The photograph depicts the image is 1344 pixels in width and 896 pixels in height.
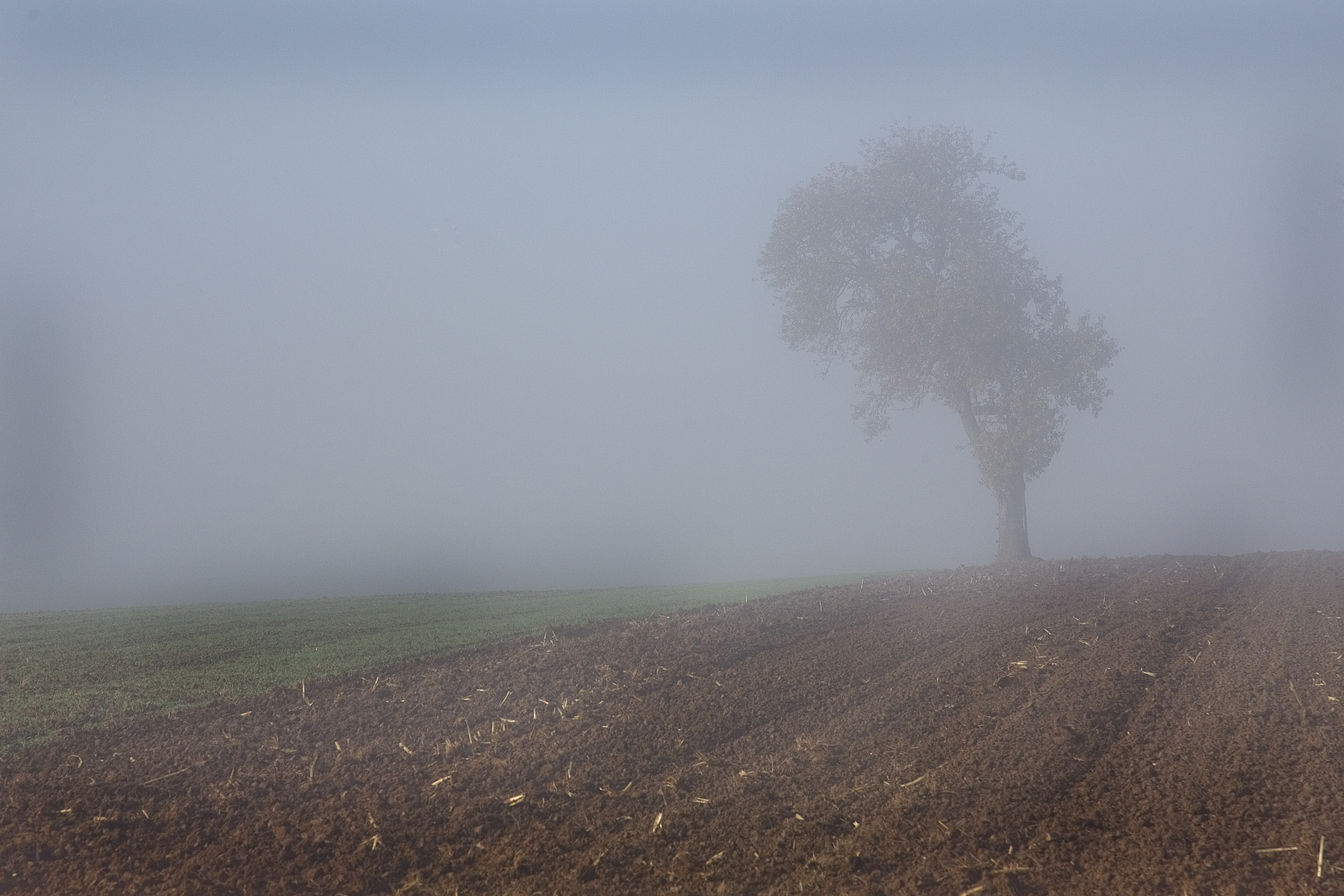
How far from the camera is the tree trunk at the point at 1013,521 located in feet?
60.6

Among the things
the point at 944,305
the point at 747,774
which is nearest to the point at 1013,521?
the point at 944,305

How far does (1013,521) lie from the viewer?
18.7 meters

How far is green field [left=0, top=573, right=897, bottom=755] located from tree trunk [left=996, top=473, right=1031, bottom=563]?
5825 millimetres

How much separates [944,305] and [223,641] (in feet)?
46.8

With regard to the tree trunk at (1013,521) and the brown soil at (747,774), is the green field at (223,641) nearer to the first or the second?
the brown soil at (747,774)

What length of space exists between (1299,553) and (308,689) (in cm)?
1569

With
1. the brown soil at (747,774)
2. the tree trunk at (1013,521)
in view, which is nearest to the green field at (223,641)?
the brown soil at (747,774)

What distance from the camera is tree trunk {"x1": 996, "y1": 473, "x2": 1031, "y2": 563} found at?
1848 centimetres

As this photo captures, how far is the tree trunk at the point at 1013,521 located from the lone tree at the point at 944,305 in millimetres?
27

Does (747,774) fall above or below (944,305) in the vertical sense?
below

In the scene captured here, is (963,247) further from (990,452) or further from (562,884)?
(562,884)

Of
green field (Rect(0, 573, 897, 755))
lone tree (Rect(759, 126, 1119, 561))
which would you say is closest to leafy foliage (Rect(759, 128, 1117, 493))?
lone tree (Rect(759, 126, 1119, 561))

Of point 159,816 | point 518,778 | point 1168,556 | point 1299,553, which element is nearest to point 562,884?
point 518,778

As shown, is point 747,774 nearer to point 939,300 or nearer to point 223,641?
point 223,641
